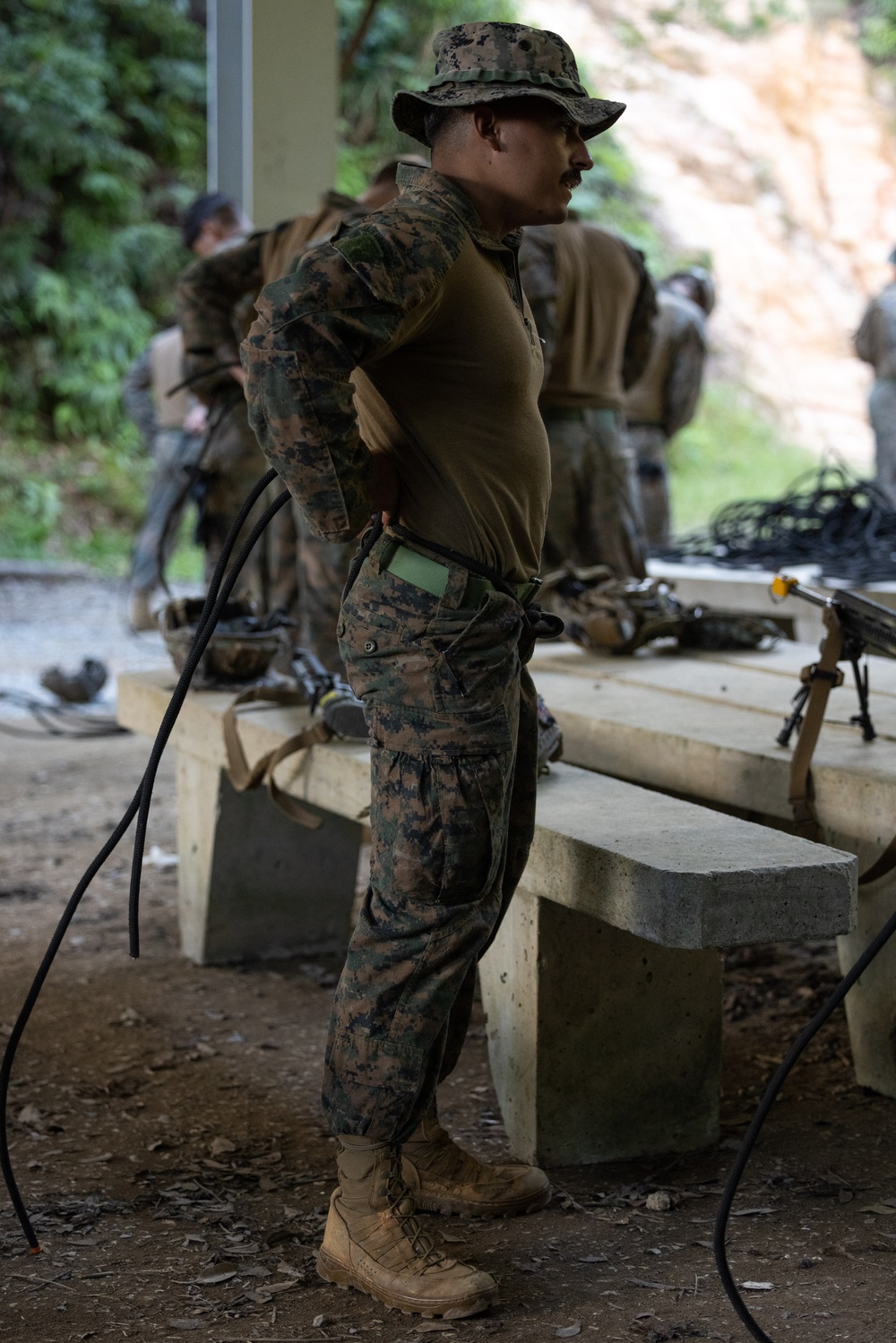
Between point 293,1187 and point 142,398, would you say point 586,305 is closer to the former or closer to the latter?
point 293,1187

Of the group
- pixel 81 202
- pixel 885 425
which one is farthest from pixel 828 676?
pixel 81 202

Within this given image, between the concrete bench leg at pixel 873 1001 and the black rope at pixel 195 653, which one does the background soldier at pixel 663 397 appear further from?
the black rope at pixel 195 653

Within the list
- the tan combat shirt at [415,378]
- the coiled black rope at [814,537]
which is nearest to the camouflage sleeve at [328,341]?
the tan combat shirt at [415,378]

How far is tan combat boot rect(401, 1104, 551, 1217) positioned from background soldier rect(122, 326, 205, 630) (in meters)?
5.56

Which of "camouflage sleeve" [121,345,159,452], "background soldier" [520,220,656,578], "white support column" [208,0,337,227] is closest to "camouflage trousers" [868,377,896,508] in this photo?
"background soldier" [520,220,656,578]

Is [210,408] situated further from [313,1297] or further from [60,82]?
[60,82]

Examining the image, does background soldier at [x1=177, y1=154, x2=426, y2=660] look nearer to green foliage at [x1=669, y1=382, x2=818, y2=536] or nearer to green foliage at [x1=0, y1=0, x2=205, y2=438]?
green foliage at [x1=0, y1=0, x2=205, y2=438]

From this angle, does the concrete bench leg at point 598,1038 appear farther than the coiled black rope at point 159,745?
Yes

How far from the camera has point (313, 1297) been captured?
2.27 m

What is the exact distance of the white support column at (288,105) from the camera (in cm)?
655

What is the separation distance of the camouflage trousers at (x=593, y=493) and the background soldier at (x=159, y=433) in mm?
2795

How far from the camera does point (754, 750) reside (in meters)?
3.07

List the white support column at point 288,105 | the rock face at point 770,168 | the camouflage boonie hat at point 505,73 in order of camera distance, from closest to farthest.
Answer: the camouflage boonie hat at point 505,73 → the white support column at point 288,105 → the rock face at point 770,168

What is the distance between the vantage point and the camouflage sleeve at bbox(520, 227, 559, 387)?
16.6 ft
